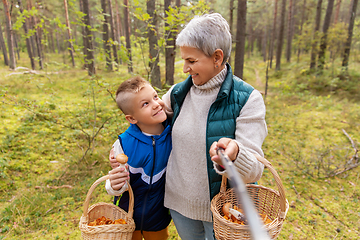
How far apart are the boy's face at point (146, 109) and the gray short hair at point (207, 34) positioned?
0.52 meters

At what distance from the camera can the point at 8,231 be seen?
2.81 m

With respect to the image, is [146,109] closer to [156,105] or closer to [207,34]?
[156,105]

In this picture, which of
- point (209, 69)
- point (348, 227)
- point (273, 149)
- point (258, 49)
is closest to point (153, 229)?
point (209, 69)

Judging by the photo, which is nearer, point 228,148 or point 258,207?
point 228,148

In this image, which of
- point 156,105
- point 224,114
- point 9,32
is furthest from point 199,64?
point 9,32

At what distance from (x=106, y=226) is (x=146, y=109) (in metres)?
0.94

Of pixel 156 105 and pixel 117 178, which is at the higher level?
pixel 156 105

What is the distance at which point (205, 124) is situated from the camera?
1.50 metres

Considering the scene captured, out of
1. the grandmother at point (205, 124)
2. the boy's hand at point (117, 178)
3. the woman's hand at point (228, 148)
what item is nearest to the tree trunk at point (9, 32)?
the boy's hand at point (117, 178)

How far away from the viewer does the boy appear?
1676 millimetres

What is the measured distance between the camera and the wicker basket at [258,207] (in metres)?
1.14

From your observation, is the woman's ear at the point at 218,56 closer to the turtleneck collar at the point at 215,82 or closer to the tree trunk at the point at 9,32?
the turtleneck collar at the point at 215,82

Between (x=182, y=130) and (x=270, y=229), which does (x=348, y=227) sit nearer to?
(x=270, y=229)

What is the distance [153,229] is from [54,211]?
2.28 metres
